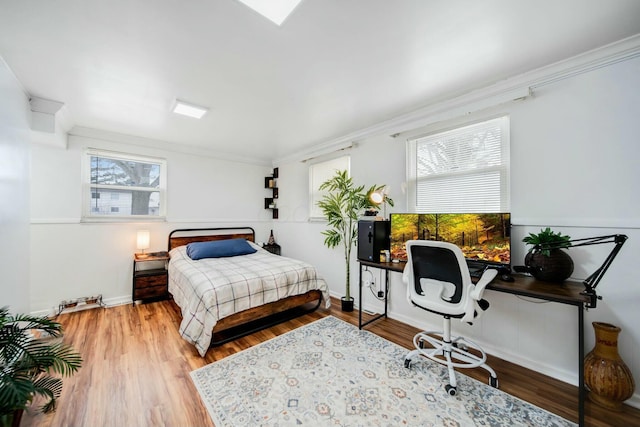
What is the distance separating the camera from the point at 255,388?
184 centimetres

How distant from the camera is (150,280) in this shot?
11.7 ft

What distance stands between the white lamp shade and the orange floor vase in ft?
16.1

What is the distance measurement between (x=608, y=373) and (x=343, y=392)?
1789 millimetres

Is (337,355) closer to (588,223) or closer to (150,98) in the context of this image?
(588,223)

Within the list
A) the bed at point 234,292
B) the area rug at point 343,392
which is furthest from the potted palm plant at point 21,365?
the bed at point 234,292

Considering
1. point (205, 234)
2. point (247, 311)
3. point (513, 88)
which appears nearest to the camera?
point (513, 88)

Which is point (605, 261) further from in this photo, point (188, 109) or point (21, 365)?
point (188, 109)

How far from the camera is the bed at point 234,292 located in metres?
2.35

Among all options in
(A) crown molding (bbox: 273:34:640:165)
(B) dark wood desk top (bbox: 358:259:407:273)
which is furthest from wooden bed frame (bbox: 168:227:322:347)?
(A) crown molding (bbox: 273:34:640:165)

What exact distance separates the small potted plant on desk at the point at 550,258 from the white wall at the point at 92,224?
4424 mm

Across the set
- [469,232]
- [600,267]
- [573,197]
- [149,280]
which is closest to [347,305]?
[469,232]

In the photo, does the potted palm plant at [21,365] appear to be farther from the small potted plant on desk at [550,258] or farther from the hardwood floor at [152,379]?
the small potted plant on desk at [550,258]

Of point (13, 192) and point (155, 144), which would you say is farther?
point (155, 144)

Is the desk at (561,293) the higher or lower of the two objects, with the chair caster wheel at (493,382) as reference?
higher
